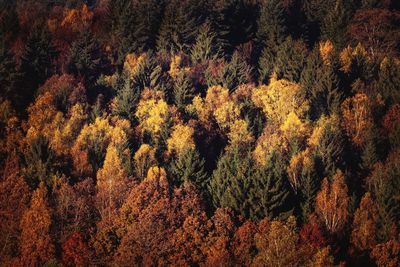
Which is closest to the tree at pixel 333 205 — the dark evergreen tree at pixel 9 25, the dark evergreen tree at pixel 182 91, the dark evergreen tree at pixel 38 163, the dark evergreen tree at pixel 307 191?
the dark evergreen tree at pixel 307 191

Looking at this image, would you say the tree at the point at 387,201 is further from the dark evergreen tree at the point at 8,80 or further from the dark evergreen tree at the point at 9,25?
the dark evergreen tree at the point at 9,25

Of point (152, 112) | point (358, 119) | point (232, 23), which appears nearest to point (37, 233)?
point (152, 112)

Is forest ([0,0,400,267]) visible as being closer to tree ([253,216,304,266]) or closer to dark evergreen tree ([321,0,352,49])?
tree ([253,216,304,266])

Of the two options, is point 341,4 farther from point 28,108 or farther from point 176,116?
point 28,108

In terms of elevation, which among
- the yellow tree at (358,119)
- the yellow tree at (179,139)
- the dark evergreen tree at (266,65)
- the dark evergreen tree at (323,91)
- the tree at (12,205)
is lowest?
the tree at (12,205)

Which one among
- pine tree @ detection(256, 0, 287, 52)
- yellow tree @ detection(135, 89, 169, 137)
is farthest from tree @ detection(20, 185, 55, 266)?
pine tree @ detection(256, 0, 287, 52)

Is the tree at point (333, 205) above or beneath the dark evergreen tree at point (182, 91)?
beneath
